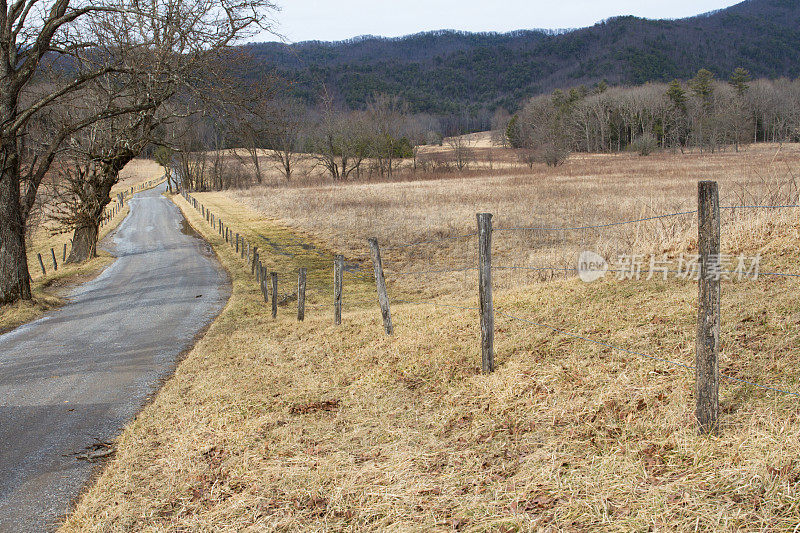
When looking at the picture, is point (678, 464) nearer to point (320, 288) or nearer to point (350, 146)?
point (320, 288)

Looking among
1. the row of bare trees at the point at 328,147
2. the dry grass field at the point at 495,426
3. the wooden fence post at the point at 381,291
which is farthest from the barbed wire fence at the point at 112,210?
the wooden fence post at the point at 381,291

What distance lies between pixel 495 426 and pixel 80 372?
7.56m

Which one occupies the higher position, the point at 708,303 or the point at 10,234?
the point at 10,234

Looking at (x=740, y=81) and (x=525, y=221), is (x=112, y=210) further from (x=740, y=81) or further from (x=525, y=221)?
(x=740, y=81)

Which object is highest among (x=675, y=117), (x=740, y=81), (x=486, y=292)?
(x=740, y=81)

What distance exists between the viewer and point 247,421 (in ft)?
20.9

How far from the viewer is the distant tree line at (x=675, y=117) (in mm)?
76688

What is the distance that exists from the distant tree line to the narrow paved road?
60.2 metres

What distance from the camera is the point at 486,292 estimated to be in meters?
6.31

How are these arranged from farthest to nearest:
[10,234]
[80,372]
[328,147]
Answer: [328,147]
[10,234]
[80,372]

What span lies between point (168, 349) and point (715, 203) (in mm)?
9720

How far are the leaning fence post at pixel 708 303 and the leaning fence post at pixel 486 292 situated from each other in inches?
99.7

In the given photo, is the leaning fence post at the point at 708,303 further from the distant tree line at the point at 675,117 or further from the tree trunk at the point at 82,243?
the distant tree line at the point at 675,117

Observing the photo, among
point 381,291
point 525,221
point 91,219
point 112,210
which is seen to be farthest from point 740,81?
A: point 381,291
